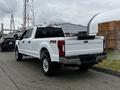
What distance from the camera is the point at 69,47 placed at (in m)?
7.84

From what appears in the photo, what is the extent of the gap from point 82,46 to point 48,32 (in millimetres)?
3000

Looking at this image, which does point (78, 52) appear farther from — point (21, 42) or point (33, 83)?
point (21, 42)

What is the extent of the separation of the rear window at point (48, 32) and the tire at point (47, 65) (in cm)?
180

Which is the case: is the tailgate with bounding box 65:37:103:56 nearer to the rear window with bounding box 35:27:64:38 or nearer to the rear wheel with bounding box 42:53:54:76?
the rear wheel with bounding box 42:53:54:76

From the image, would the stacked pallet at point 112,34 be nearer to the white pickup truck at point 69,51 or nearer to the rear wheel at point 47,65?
the white pickup truck at point 69,51

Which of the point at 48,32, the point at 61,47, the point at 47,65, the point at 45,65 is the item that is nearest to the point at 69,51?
the point at 61,47

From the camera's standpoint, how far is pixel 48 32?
10.8 meters

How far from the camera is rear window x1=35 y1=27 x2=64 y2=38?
10.4m

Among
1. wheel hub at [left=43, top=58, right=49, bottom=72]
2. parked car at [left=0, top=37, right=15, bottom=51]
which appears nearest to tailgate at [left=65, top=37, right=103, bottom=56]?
wheel hub at [left=43, top=58, right=49, bottom=72]

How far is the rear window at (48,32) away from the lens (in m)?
10.4

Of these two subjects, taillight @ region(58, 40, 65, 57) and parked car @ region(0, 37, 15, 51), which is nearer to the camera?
taillight @ region(58, 40, 65, 57)

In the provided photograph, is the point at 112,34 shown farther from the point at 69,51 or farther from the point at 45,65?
the point at 69,51

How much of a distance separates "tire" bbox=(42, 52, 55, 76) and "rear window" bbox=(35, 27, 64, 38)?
180 centimetres

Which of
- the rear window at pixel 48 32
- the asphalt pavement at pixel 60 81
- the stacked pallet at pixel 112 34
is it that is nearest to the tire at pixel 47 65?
the asphalt pavement at pixel 60 81
